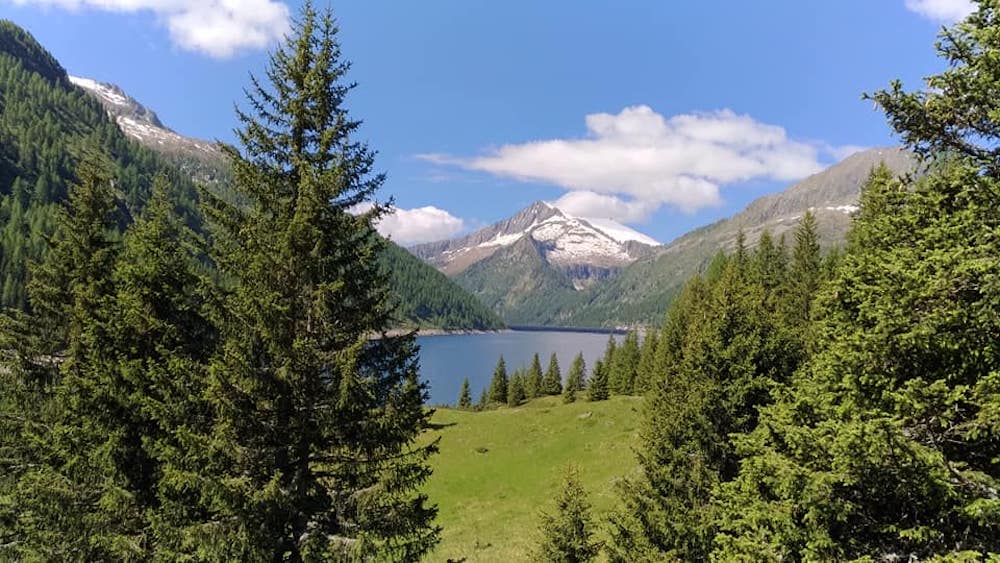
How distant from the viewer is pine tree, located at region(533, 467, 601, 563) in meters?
18.6

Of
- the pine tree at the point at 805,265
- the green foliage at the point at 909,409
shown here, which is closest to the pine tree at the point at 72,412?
the green foliage at the point at 909,409

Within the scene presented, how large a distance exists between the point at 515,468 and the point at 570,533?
25164 millimetres

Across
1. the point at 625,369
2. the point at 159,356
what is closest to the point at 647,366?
the point at 625,369

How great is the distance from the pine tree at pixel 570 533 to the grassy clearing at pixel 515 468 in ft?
13.8

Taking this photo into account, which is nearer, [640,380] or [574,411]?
[574,411]

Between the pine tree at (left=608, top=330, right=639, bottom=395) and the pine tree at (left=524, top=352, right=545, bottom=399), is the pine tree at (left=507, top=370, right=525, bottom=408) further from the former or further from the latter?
the pine tree at (left=608, top=330, right=639, bottom=395)

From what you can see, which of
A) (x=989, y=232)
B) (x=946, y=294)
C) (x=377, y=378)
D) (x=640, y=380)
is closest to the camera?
(x=989, y=232)

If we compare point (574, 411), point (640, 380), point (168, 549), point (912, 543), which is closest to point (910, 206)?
point (912, 543)

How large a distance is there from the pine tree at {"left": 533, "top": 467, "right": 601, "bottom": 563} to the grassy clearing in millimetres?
4207

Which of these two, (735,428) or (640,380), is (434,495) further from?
(640,380)

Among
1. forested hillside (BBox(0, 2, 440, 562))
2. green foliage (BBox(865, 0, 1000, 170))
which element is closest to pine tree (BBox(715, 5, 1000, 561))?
green foliage (BBox(865, 0, 1000, 170))

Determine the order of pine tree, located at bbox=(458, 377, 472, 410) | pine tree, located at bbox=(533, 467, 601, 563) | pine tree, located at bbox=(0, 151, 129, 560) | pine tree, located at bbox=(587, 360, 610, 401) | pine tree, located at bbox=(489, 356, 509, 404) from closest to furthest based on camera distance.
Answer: pine tree, located at bbox=(0, 151, 129, 560) → pine tree, located at bbox=(533, 467, 601, 563) → pine tree, located at bbox=(587, 360, 610, 401) → pine tree, located at bbox=(458, 377, 472, 410) → pine tree, located at bbox=(489, 356, 509, 404)

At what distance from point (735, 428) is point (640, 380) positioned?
59.9 meters

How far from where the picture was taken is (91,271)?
16.8m
